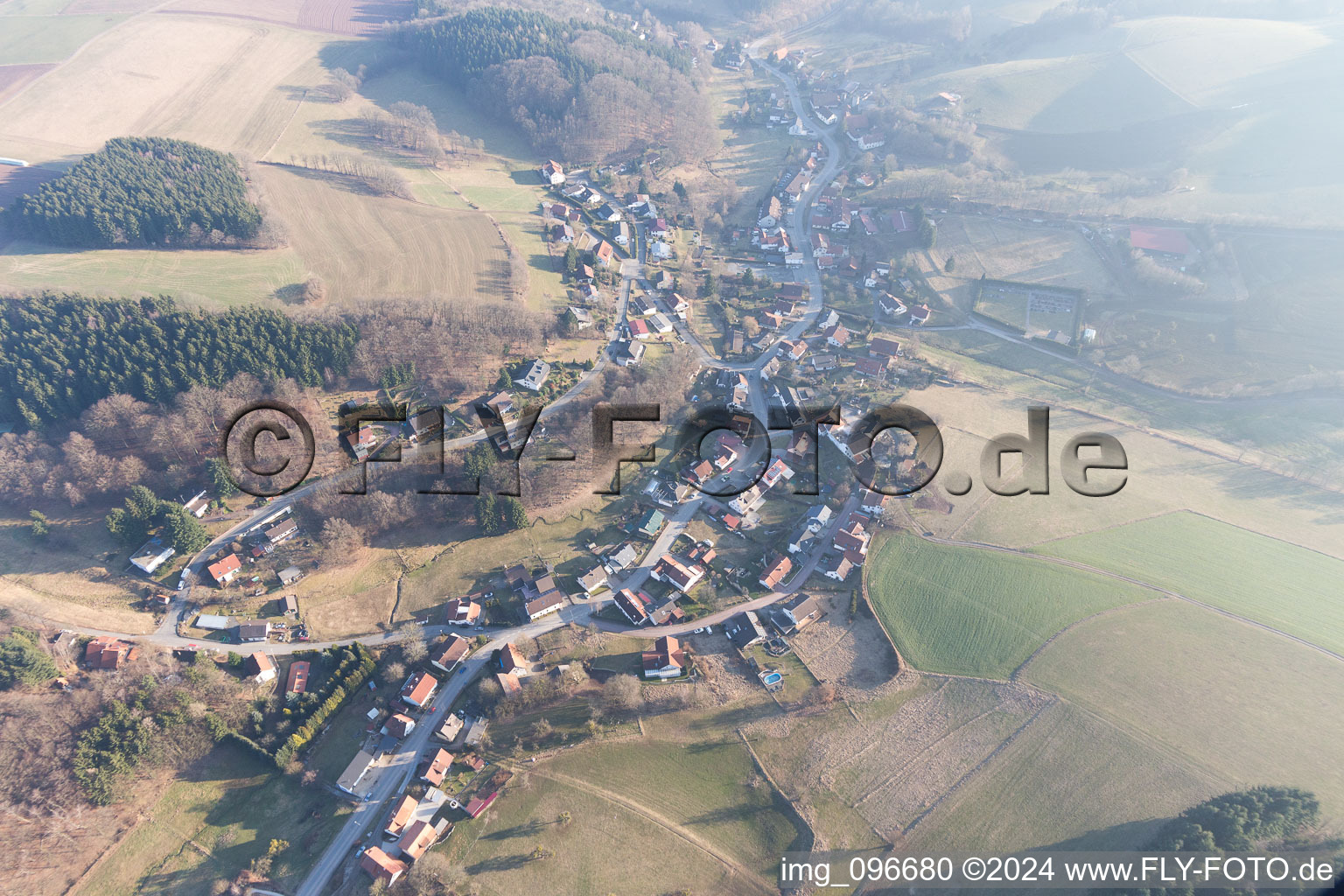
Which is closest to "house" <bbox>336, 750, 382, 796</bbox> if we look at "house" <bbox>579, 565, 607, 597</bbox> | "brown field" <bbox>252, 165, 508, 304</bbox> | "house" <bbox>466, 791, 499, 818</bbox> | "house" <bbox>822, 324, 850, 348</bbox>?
"house" <bbox>466, 791, 499, 818</bbox>

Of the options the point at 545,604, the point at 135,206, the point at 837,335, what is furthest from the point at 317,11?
the point at 545,604

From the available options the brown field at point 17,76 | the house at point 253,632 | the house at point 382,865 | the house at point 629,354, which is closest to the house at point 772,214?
the house at point 629,354

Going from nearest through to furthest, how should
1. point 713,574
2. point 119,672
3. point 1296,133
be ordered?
point 119,672 < point 713,574 < point 1296,133

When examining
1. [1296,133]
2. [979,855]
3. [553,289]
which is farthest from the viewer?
[1296,133]

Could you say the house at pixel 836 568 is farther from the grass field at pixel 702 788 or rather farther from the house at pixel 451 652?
the house at pixel 451 652

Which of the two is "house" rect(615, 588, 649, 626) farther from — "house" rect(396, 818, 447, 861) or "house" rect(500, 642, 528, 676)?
"house" rect(396, 818, 447, 861)

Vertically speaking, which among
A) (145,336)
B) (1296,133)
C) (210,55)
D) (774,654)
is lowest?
(774,654)

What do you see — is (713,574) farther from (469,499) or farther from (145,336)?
(145,336)

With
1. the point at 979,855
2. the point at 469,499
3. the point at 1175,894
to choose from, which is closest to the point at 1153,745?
the point at 1175,894
